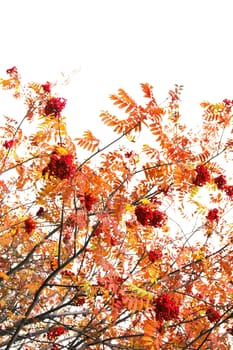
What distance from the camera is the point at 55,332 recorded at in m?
4.86

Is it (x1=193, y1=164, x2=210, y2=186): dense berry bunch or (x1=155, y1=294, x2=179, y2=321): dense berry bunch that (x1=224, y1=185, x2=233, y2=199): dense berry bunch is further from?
(x1=155, y1=294, x2=179, y2=321): dense berry bunch

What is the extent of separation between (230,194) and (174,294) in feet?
5.06

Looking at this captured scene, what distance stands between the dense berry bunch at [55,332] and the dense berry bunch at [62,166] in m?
2.25

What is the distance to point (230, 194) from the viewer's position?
16.6 ft

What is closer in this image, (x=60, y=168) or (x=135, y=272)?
(x=60, y=168)

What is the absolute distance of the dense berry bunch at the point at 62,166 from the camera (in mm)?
3033

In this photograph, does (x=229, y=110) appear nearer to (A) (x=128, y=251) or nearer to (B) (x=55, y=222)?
(A) (x=128, y=251)

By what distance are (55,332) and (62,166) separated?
2.63 metres

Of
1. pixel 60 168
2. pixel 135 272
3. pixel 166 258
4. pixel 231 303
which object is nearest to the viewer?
pixel 60 168

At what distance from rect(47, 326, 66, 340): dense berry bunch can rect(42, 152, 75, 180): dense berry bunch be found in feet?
7.39

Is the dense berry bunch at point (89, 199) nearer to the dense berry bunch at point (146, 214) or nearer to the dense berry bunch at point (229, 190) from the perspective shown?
the dense berry bunch at point (146, 214)

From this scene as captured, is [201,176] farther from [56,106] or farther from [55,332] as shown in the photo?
[55,332]

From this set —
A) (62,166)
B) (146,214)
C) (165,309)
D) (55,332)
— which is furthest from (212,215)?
(62,166)

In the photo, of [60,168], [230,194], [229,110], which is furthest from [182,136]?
[60,168]
